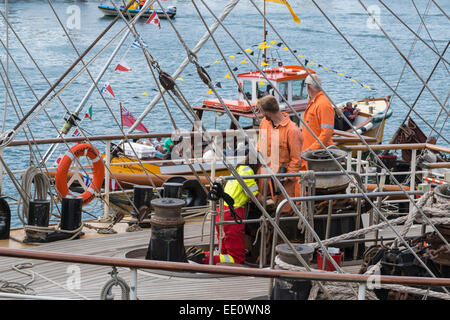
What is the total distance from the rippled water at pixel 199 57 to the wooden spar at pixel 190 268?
18.4 meters

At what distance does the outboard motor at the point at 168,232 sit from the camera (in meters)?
6.23

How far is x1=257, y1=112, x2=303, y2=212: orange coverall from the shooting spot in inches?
285

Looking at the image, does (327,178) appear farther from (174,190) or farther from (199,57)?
(199,57)

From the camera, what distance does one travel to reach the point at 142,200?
8.87m

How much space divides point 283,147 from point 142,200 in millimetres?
2355

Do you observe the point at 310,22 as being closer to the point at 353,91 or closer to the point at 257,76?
the point at 353,91

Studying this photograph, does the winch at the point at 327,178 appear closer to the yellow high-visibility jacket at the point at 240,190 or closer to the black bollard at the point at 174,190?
the yellow high-visibility jacket at the point at 240,190

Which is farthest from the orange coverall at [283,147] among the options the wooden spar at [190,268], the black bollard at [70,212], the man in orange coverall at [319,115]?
the wooden spar at [190,268]

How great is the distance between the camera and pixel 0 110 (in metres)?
30.7

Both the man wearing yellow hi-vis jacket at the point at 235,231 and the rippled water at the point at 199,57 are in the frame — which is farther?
the rippled water at the point at 199,57

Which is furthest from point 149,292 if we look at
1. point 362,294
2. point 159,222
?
point 362,294

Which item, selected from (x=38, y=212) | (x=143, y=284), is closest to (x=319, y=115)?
(x=143, y=284)
